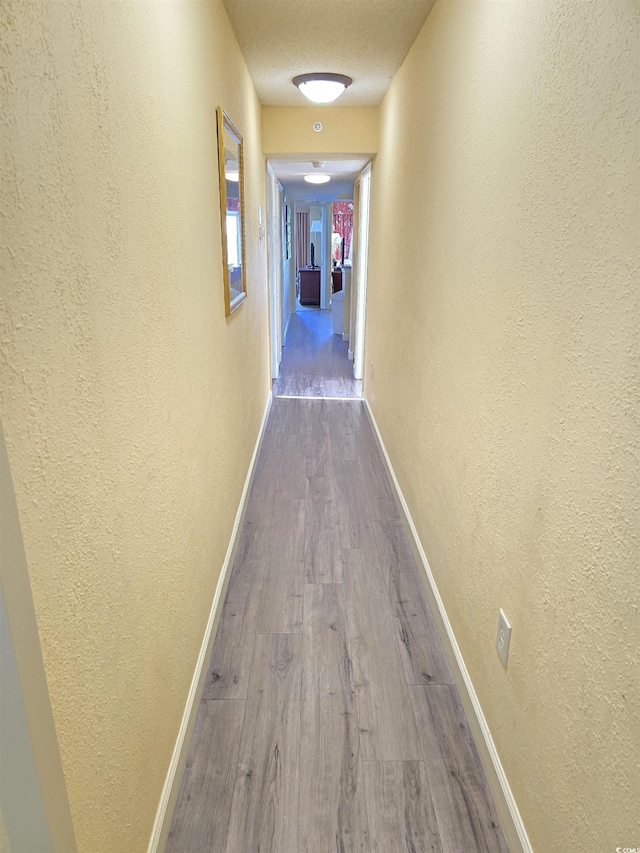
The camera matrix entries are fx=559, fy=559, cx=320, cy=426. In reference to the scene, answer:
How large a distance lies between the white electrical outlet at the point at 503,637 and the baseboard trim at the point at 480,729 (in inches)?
11.2

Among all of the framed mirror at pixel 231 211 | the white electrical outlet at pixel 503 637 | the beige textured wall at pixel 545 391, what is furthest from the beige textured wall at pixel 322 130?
the white electrical outlet at pixel 503 637

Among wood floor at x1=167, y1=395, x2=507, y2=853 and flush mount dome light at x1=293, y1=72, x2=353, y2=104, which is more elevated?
flush mount dome light at x1=293, y1=72, x2=353, y2=104

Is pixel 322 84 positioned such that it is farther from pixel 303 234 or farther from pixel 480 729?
pixel 303 234

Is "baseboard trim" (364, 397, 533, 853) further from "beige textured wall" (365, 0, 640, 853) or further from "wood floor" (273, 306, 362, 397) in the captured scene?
"wood floor" (273, 306, 362, 397)

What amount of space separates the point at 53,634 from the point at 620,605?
90 centimetres

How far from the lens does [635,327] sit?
Answer: 0.90 meters

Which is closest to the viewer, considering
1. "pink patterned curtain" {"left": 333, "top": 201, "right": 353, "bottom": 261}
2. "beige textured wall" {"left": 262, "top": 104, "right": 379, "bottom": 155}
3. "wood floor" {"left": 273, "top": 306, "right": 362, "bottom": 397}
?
"beige textured wall" {"left": 262, "top": 104, "right": 379, "bottom": 155}

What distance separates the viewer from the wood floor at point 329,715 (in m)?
1.48

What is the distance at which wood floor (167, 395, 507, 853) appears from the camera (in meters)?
1.48

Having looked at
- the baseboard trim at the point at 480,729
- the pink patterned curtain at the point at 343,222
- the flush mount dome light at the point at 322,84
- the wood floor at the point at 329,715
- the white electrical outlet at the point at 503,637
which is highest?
the flush mount dome light at the point at 322,84

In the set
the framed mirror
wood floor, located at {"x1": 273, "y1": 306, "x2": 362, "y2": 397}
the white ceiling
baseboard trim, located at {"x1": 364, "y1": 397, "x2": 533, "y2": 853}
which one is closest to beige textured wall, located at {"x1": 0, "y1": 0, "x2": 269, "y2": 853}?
the framed mirror

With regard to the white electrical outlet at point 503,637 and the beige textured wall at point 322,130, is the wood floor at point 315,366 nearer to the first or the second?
the beige textured wall at point 322,130

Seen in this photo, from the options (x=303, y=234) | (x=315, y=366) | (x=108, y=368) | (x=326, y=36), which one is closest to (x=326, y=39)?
(x=326, y=36)

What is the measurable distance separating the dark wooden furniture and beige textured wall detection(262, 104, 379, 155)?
8.15 meters
